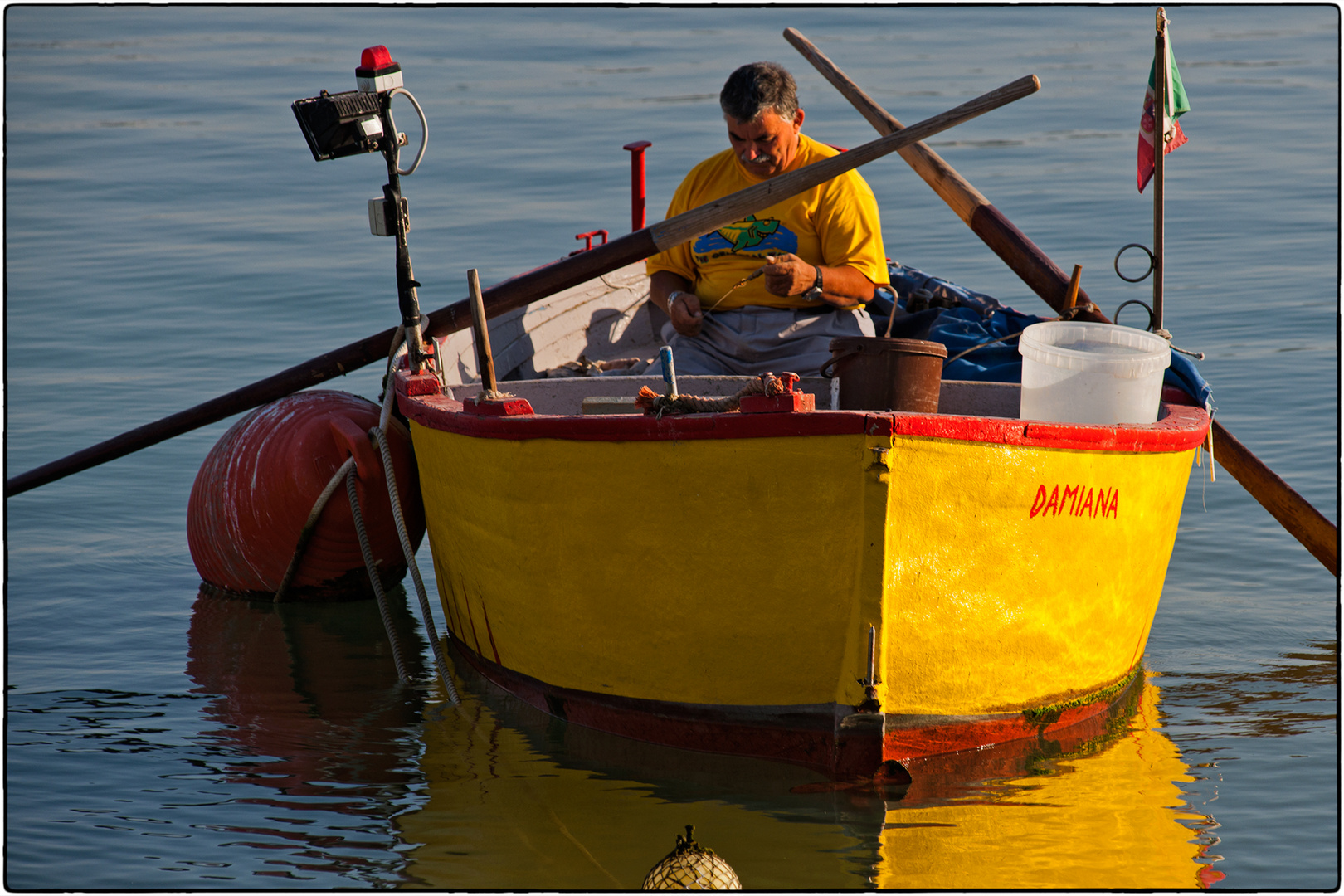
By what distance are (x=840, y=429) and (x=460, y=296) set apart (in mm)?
7491

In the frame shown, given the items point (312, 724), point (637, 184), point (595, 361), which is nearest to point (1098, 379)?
point (312, 724)

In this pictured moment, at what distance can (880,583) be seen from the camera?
13.1 feet

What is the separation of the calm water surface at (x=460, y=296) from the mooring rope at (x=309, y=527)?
0.49ft

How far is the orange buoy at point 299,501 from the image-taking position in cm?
577

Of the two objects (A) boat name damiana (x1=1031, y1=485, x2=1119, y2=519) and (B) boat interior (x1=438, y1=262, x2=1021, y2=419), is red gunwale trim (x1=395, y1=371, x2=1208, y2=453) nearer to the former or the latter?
(A) boat name damiana (x1=1031, y1=485, x2=1119, y2=519)

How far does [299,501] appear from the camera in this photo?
5820 mm

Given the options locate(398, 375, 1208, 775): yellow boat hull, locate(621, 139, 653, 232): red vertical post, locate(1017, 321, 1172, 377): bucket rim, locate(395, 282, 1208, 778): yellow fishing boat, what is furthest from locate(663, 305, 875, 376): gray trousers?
locate(621, 139, 653, 232): red vertical post

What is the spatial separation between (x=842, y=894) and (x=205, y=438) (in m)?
6.00

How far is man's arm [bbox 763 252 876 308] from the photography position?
208 inches

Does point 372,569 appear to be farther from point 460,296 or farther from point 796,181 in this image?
point 460,296

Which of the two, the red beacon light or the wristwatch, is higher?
the red beacon light

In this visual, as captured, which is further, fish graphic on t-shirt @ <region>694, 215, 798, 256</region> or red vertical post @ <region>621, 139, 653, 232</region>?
red vertical post @ <region>621, 139, 653, 232</region>

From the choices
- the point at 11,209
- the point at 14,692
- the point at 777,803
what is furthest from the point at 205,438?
the point at 11,209

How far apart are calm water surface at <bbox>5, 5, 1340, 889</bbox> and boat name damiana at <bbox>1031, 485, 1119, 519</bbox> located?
802 millimetres
